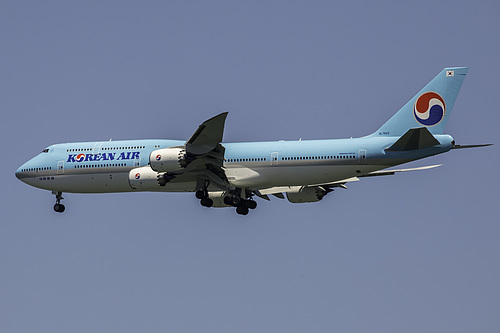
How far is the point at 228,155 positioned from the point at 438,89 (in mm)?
12199

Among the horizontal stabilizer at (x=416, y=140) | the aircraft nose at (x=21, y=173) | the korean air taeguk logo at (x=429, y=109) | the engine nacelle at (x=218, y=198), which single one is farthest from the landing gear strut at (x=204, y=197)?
the korean air taeguk logo at (x=429, y=109)

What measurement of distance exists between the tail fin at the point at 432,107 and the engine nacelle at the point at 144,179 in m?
12.6

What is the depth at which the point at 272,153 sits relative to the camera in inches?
2071

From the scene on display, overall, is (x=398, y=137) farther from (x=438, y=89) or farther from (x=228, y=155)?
(x=228, y=155)

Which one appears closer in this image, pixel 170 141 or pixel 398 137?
pixel 398 137

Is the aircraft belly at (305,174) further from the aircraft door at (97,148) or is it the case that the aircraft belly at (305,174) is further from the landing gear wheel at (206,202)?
the aircraft door at (97,148)

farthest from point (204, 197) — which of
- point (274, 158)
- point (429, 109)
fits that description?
point (429, 109)

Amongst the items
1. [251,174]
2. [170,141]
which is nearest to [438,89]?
[251,174]

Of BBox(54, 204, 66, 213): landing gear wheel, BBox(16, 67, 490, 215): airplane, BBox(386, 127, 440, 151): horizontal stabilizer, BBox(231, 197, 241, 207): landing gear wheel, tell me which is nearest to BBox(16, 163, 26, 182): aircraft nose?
BBox(16, 67, 490, 215): airplane

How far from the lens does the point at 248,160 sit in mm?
53250

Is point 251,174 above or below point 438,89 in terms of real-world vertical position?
below

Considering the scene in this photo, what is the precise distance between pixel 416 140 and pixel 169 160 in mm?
13083

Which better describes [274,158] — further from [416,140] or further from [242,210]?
[416,140]

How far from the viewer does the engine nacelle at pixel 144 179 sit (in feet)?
175
